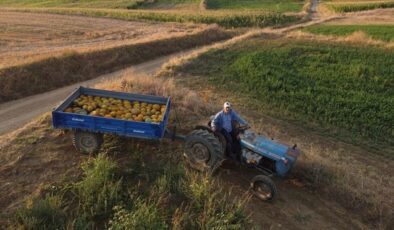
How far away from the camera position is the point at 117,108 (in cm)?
1212

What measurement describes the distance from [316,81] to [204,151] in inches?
531

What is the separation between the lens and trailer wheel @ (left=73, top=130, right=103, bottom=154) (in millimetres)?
11271

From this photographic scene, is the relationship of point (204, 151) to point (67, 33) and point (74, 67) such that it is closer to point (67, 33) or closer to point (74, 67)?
point (74, 67)

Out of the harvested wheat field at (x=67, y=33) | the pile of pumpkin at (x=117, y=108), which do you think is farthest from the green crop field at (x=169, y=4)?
the pile of pumpkin at (x=117, y=108)

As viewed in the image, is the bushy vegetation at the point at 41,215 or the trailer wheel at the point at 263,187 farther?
the trailer wheel at the point at 263,187

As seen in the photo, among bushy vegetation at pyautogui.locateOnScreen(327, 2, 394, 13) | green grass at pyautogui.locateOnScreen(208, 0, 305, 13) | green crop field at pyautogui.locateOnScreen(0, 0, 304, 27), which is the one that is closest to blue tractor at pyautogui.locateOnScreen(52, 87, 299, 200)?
green crop field at pyautogui.locateOnScreen(0, 0, 304, 27)

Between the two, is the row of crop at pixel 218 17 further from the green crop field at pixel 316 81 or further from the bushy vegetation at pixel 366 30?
the green crop field at pixel 316 81

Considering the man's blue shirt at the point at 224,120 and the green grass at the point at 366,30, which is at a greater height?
the green grass at the point at 366,30

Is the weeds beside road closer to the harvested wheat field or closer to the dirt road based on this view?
the dirt road

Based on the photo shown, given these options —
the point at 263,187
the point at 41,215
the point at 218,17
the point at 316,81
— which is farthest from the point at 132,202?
the point at 218,17

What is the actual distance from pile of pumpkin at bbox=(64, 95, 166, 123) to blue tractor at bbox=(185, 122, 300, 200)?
1.29m

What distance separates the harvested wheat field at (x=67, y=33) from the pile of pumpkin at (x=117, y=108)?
1185 cm

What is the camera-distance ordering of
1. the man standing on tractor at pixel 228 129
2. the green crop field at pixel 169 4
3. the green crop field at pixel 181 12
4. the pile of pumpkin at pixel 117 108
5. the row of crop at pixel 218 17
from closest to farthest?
1. the man standing on tractor at pixel 228 129
2. the pile of pumpkin at pixel 117 108
3. the row of crop at pixel 218 17
4. the green crop field at pixel 181 12
5. the green crop field at pixel 169 4

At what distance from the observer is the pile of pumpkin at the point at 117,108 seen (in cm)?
1162
